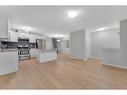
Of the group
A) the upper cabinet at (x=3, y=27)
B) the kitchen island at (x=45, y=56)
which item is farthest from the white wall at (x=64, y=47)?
the upper cabinet at (x=3, y=27)

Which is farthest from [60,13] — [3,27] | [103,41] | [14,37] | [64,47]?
[64,47]

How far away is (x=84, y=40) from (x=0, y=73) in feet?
16.9

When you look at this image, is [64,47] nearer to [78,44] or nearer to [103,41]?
[78,44]

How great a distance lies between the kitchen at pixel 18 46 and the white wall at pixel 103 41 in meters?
3.43

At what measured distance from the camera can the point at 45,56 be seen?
571 centimetres

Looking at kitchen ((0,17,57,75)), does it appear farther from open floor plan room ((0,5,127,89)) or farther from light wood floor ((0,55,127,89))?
light wood floor ((0,55,127,89))

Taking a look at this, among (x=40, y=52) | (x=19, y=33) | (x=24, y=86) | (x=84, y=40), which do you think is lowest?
(x=24, y=86)

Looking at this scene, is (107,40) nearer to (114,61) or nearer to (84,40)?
(84,40)

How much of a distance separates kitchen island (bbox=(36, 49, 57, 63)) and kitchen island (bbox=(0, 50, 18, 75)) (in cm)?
202

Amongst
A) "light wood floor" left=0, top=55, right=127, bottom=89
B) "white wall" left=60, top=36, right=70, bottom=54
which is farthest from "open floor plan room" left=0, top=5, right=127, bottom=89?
"white wall" left=60, top=36, right=70, bottom=54

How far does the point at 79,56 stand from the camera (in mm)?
6723

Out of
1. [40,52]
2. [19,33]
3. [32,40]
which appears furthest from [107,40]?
[19,33]

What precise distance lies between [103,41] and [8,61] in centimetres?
639
